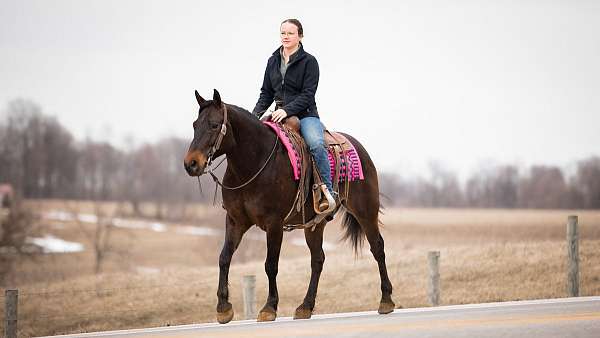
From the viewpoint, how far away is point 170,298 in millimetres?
24516

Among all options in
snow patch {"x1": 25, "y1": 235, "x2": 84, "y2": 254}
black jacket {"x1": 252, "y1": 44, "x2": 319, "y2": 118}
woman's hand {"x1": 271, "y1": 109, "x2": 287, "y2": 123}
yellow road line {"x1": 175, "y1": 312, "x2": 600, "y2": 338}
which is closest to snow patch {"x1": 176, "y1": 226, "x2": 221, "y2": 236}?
snow patch {"x1": 25, "y1": 235, "x2": 84, "y2": 254}

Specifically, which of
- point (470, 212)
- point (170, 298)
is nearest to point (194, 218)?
point (470, 212)

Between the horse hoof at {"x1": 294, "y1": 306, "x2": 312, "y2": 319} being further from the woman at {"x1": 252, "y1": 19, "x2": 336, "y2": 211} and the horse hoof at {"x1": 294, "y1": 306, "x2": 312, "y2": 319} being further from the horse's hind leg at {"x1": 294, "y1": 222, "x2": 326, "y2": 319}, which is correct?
the woman at {"x1": 252, "y1": 19, "x2": 336, "y2": 211}

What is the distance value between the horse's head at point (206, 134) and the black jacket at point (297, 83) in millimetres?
1415

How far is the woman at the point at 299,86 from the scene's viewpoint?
39.4 feet

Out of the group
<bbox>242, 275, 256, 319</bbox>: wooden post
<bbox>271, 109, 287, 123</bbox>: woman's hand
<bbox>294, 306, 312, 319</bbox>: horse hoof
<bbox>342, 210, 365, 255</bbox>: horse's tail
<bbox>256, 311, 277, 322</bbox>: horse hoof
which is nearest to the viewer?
<bbox>256, 311, 277, 322</bbox>: horse hoof

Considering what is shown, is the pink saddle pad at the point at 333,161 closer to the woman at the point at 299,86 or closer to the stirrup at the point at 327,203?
the woman at the point at 299,86

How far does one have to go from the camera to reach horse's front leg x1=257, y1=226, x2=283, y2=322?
11289mm

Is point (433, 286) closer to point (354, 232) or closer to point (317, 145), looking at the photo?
point (354, 232)

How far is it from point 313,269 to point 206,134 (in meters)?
3.12

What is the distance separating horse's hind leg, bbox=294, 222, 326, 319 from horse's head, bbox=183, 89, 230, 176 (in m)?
2.48

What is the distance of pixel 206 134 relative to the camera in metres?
10.5

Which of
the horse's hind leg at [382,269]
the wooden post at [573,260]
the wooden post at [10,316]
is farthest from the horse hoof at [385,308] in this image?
the wooden post at [10,316]

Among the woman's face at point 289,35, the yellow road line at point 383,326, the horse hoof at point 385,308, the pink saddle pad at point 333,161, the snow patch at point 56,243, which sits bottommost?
the snow patch at point 56,243
